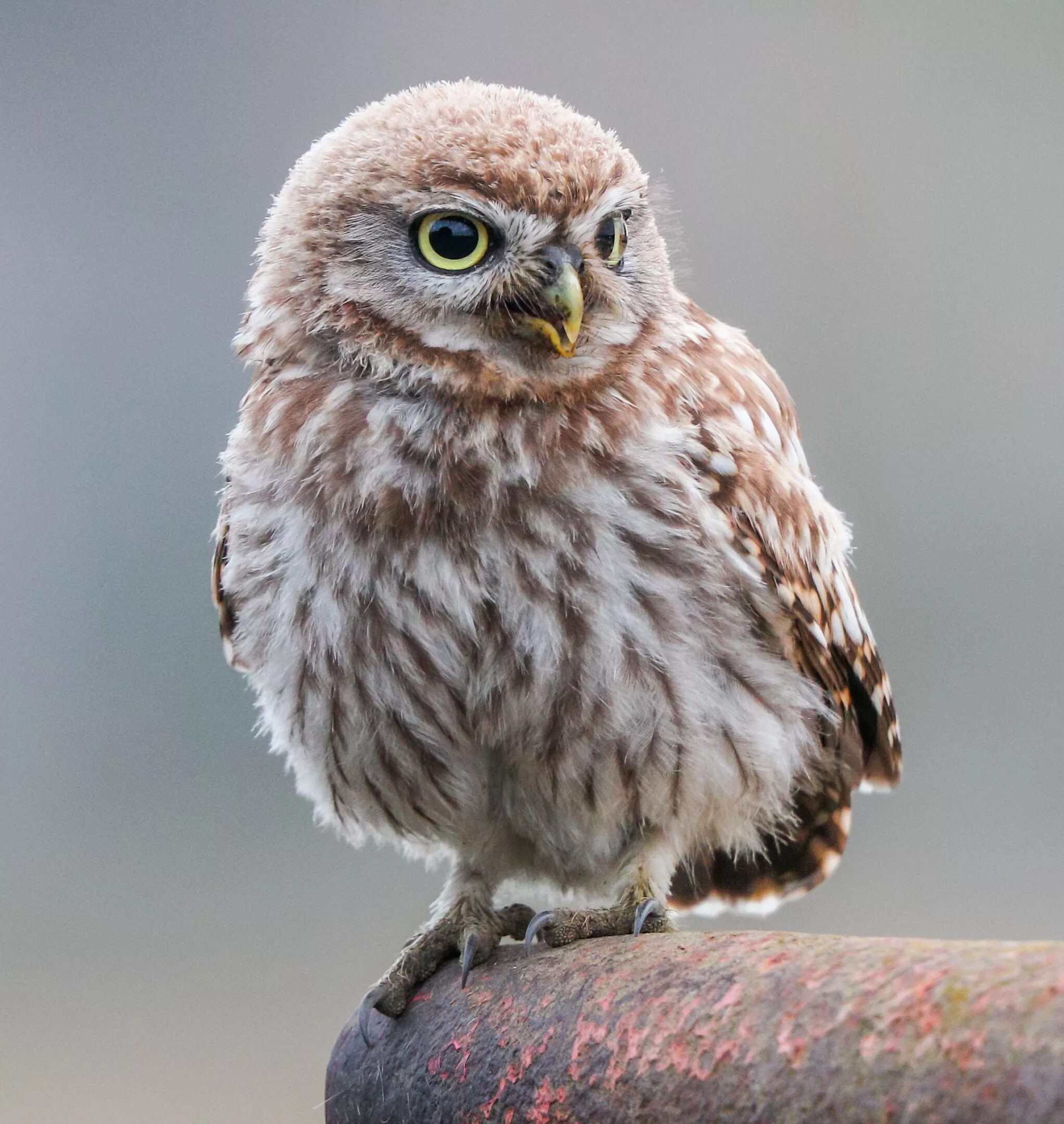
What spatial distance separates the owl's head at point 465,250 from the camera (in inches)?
68.7

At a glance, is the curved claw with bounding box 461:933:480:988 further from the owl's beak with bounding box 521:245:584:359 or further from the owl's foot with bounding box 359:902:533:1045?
the owl's beak with bounding box 521:245:584:359

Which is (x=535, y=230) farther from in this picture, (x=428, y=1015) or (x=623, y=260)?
(x=428, y=1015)

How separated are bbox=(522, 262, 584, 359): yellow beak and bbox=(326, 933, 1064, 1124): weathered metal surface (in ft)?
2.48

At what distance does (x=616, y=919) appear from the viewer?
191cm

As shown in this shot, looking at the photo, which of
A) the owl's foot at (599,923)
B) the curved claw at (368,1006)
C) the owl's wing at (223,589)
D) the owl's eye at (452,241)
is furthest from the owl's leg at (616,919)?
the owl's eye at (452,241)

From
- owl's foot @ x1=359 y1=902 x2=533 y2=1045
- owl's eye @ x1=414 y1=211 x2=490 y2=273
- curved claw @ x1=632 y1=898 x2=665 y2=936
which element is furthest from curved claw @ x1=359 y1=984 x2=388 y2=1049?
owl's eye @ x1=414 y1=211 x2=490 y2=273

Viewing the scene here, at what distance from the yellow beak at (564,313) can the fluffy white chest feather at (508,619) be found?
0.10m

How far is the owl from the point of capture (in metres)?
1.77

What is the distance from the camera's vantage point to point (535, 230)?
1743 mm

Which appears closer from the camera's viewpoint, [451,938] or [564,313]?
[564,313]

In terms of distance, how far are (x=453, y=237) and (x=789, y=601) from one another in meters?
0.70

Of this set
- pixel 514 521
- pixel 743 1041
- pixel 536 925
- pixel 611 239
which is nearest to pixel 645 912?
pixel 536 925

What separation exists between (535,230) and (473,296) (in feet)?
0.39

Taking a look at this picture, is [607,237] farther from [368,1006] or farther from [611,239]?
[368,1006]
